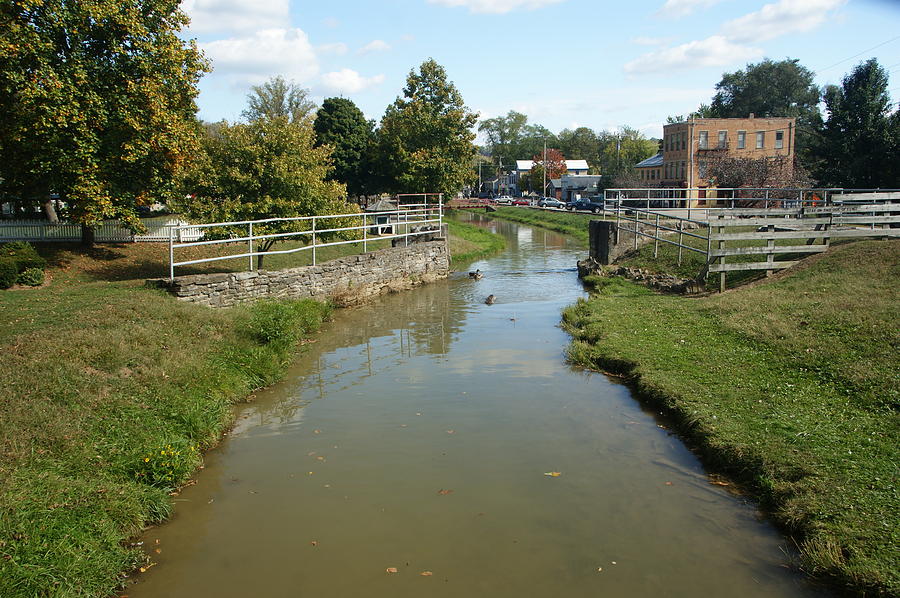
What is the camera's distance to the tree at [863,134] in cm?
4006

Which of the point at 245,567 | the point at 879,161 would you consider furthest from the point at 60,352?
the point at 879,161

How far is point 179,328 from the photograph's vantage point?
11180 mm

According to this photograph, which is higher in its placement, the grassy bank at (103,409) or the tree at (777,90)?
the tree at (777,90)

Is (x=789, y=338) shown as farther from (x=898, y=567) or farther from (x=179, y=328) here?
(x=179, y=328)

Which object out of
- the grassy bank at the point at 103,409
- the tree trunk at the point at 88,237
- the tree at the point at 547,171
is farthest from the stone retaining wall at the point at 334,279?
the tree at the point at 547,171

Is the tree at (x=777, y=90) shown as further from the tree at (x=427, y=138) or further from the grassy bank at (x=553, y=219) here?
the tree at (x=427, y=138)

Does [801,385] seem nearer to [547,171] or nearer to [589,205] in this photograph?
[589,205]

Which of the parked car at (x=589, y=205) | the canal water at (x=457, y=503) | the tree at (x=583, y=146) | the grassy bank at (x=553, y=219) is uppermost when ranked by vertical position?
the tree at (x=583, y=146)

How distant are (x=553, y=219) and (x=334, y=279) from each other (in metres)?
42.4

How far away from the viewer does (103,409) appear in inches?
313

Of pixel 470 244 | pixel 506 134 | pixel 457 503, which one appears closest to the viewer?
pixel 457 503

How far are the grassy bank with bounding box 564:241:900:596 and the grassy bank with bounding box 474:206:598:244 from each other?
2672 centimetres

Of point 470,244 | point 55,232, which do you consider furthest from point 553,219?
point 55,232

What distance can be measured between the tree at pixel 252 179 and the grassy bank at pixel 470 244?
12.7 m
